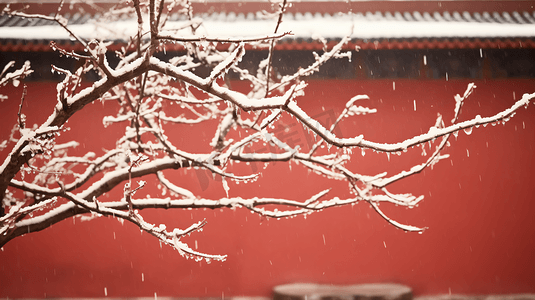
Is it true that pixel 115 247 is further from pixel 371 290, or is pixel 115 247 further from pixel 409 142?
pixel 409 142

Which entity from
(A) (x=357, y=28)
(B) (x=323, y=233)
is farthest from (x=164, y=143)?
(A) (x=357, y=28)

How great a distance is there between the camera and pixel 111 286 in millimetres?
5090

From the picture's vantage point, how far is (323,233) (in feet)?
17.0

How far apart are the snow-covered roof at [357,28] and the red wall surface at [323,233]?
29.9 inches

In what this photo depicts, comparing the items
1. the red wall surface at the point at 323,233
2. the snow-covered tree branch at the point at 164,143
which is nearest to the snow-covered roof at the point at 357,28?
the red wall surface at the point at 323,233

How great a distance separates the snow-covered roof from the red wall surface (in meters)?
0.76

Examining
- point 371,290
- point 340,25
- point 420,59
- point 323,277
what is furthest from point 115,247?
point 420,59

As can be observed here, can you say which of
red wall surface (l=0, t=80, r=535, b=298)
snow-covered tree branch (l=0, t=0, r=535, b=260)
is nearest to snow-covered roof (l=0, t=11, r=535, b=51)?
red wall surface (l=0, t=80, r=535, b=298)

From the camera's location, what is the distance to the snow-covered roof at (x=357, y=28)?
15.6ft

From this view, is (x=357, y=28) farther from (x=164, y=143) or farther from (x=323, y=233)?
(x=164, y=143)

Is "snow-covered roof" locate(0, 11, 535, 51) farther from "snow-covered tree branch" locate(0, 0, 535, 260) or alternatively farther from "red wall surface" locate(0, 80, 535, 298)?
"snow-covered tree branch" locate(0, 0, 535, 260)

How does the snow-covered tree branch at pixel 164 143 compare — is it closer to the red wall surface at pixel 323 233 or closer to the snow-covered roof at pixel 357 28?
the snow-covered roof at pixel 357 28

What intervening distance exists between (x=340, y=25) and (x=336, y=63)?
52cm

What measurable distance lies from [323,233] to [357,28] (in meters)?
2.84
